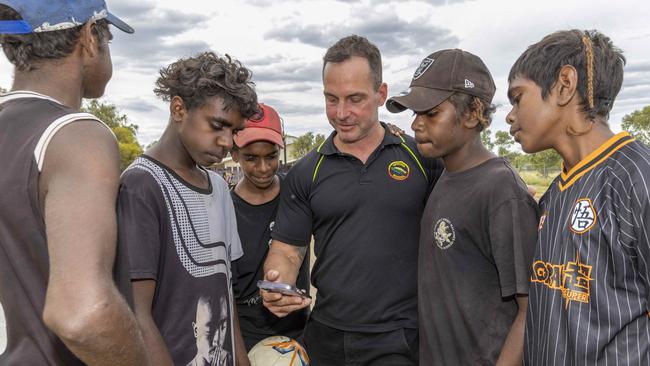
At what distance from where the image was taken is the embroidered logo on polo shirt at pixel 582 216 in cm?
200

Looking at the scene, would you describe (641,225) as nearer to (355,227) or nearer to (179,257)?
(355,227)

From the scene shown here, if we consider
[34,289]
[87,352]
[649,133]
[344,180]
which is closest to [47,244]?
[34,289]

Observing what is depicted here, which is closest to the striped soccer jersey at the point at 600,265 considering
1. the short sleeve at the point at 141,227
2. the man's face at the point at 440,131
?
the man's face at the point at 440,131

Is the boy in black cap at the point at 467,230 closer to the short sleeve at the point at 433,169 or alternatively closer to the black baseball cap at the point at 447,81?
the black baseball cap at the point at 447,81

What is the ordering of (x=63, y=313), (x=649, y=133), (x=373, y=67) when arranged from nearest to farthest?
(x=63, y=313) → (x=373, y=67) → (x=649, y=133)

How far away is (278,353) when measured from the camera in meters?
3.25

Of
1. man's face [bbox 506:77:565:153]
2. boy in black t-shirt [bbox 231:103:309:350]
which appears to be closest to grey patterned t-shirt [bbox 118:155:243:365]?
boy in black t-shirt [bbox 231:103:309:350]

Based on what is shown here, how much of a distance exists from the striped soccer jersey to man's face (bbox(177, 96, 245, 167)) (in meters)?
1.68

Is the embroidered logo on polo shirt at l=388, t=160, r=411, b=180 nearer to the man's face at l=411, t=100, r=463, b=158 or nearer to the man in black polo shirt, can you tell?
the man in black polo shirt

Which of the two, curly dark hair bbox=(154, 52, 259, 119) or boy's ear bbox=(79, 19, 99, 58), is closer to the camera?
boy's ear bbox=(79, 19, 99, 58)

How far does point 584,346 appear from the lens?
6.44ft

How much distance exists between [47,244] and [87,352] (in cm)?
34

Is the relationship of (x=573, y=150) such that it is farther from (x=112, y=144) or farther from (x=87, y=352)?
(x=87, y=352)

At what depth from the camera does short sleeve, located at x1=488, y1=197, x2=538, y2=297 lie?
2410 millimetres
